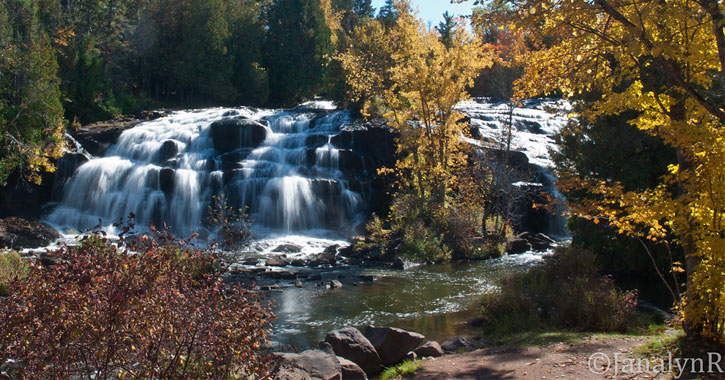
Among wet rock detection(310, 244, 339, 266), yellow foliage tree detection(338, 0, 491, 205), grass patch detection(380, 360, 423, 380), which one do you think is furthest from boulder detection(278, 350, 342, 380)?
yellow foliage tree detection(338, 0, 491, 205)

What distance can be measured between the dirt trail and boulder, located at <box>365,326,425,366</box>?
71 centimetres

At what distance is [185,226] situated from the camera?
22203 millimetres

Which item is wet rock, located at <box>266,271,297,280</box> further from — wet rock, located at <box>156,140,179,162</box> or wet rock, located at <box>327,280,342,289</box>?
wet rock, located at <box>156,140,179,162</box>

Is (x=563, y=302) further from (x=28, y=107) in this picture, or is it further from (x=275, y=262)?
(x=28, y=107)

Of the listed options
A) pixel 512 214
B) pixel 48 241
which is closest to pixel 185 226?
pixel 48 241

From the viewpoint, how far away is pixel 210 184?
2347cm

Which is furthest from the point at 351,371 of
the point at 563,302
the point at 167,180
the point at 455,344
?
the point at 167,180

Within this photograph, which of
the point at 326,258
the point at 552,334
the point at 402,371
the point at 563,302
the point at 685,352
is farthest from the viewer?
the point at 326,258

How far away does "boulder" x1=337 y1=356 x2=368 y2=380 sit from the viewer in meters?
6.90

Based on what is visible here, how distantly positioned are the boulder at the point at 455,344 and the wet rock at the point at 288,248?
11.4 metres

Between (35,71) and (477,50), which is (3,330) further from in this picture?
(35,71)

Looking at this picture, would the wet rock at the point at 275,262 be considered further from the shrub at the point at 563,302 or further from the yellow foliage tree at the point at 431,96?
the shrub at the point at 563,302

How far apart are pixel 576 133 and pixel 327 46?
33.4 m

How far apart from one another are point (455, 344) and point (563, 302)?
2.24m
